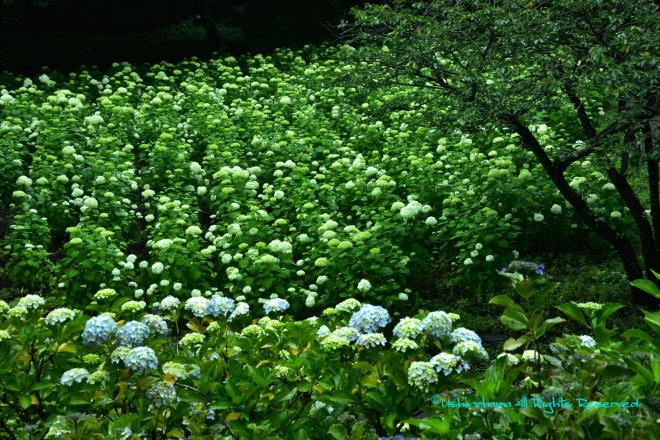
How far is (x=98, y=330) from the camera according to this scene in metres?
2.60

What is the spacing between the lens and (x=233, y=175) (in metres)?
7.75

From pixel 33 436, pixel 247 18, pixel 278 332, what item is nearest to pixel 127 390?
pixel 33 436

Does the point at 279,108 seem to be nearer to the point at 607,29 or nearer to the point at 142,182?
the point at 142,182

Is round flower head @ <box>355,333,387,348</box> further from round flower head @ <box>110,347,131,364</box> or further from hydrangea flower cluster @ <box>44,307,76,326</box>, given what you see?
hydrangea flower cluster @ <box>44,307,76,326</box>

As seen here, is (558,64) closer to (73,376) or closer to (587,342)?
(587,342)

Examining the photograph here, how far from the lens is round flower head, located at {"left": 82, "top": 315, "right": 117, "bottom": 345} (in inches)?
102

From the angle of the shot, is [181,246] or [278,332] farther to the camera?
[181,246]

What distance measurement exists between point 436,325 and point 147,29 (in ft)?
50.2

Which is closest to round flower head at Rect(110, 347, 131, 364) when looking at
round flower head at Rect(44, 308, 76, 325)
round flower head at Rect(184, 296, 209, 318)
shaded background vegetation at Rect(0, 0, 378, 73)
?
round flower head at Rect(44, 308, 76, 325)

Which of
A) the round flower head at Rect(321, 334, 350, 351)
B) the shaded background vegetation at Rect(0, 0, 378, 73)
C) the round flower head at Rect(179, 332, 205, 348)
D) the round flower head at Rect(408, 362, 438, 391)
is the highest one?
the round flower head at Rect(408, 362, 438, 391)

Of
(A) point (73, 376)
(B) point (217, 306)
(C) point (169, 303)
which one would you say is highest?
(A) point (73, 376)

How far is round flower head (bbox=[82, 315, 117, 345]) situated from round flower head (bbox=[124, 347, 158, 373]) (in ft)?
0.66

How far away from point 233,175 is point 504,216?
3002 mm

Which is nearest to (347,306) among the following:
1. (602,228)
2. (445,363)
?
(445,363)
